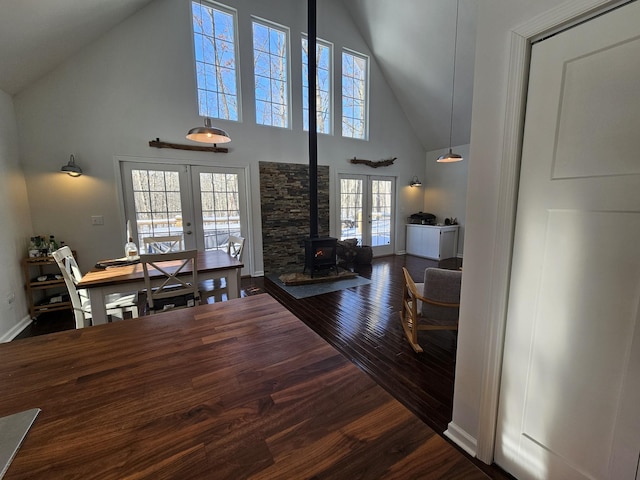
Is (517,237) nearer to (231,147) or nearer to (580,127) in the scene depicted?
(580,127)

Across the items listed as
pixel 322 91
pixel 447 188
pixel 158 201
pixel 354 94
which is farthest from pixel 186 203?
pixel 447 188

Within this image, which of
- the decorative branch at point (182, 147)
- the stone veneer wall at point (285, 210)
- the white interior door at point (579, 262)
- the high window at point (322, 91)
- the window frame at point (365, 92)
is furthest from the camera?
the window frame at point (365, 92)

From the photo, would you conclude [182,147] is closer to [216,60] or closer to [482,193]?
[216,60]

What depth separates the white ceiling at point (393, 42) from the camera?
8.48ft

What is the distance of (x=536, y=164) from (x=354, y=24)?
5950mm

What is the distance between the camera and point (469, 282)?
143 cm

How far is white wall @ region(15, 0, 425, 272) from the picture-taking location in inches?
134

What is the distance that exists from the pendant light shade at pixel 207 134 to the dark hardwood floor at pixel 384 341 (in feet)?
7.11

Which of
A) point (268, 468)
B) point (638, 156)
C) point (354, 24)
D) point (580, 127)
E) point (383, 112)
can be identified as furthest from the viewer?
point (383, 112)

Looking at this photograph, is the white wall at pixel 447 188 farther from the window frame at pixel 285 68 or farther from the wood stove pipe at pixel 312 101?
the window frame at pixel 285 68

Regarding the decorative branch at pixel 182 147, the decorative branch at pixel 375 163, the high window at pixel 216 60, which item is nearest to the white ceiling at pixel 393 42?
the high window at pixel 216 60

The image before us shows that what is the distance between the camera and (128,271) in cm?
240

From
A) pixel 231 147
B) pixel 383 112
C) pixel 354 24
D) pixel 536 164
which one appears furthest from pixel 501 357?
pixel 354 24

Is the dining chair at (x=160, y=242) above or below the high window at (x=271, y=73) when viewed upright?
below
